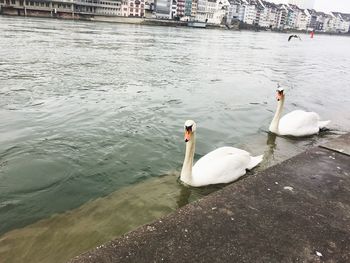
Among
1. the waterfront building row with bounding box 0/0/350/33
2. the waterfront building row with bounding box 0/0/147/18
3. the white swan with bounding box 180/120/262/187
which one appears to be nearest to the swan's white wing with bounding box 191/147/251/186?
the white swan with bounding box 180/120/262/187

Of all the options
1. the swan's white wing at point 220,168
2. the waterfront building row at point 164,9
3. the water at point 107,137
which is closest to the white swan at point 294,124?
the water at point 107,137

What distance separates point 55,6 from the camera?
109938mm

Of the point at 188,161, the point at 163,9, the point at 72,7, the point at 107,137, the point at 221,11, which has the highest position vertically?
the point at 188,161

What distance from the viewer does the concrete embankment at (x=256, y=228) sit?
117 inches

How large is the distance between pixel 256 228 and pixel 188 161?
2.87 meters

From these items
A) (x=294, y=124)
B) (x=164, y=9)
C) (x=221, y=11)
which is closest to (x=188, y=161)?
(x=294, y=124)

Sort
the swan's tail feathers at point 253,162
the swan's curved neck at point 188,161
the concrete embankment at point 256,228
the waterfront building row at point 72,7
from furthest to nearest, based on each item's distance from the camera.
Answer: the waterfront building row at point 72,7, the swan's tail feathers at point 253,162, the swan's curved neck at point 188,161, the concrete embankment at point 256,228

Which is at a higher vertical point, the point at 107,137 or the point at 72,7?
the point at 107,137

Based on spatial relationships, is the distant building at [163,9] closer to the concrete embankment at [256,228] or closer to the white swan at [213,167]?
the white swan at [213,167]

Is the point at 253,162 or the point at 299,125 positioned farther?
the point at 299,125

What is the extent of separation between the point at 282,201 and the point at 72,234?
113 inches

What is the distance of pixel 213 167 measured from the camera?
627 cm

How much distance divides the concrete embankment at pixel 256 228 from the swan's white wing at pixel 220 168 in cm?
189

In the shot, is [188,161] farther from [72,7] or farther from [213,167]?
[72,7]
